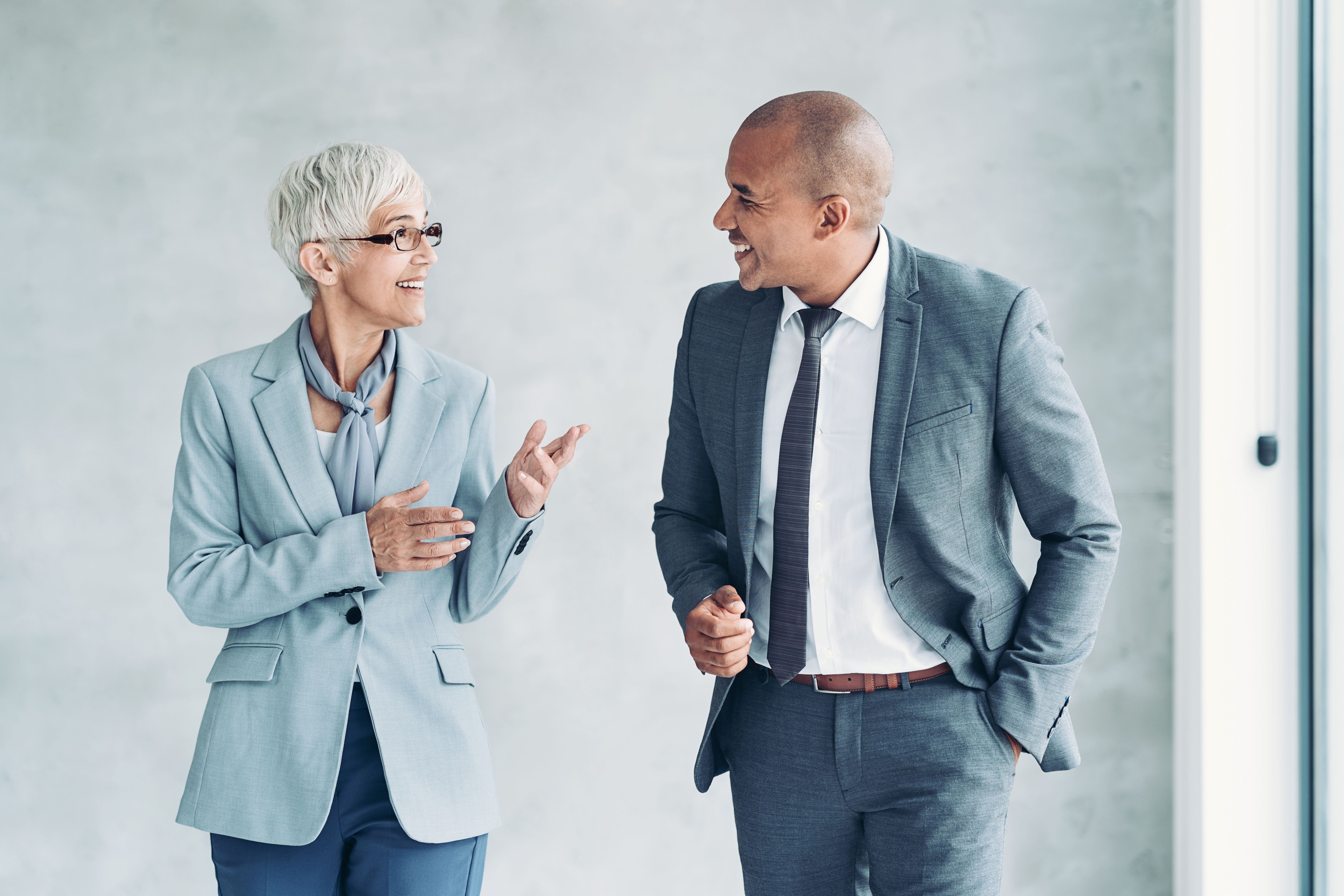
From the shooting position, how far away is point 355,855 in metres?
1.56

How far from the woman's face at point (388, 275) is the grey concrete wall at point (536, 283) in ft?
3.43

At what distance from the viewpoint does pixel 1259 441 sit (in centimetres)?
221

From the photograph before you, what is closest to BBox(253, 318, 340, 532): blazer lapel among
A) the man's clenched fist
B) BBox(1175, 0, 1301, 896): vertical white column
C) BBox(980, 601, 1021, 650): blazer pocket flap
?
the man's clenched fist

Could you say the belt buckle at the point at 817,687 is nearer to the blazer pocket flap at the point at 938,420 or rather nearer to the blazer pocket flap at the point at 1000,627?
the blazer pocket flap at the point at 1000,627

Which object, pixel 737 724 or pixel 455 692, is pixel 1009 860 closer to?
pixel 737 724

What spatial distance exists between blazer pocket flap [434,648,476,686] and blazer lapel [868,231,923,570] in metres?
0.70

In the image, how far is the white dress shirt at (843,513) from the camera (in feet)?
4.89

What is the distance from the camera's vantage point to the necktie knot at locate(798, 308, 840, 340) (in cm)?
155

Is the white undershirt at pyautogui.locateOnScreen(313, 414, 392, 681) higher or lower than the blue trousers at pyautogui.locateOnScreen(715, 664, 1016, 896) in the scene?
higher

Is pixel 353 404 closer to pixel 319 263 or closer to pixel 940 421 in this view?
pixel 319 263

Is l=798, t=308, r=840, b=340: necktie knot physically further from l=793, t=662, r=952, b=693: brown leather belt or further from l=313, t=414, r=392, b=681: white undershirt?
l=313, t=414, r=392, b=681: white undershirt

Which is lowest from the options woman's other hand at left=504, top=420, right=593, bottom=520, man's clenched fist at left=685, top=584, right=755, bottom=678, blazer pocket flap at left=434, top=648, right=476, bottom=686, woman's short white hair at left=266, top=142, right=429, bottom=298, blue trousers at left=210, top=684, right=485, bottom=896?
blue trousers at left=210, top=684, right=485, bottom=896

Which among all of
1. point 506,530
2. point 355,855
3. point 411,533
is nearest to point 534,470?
point 506,530

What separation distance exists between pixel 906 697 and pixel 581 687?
4.60 ft
